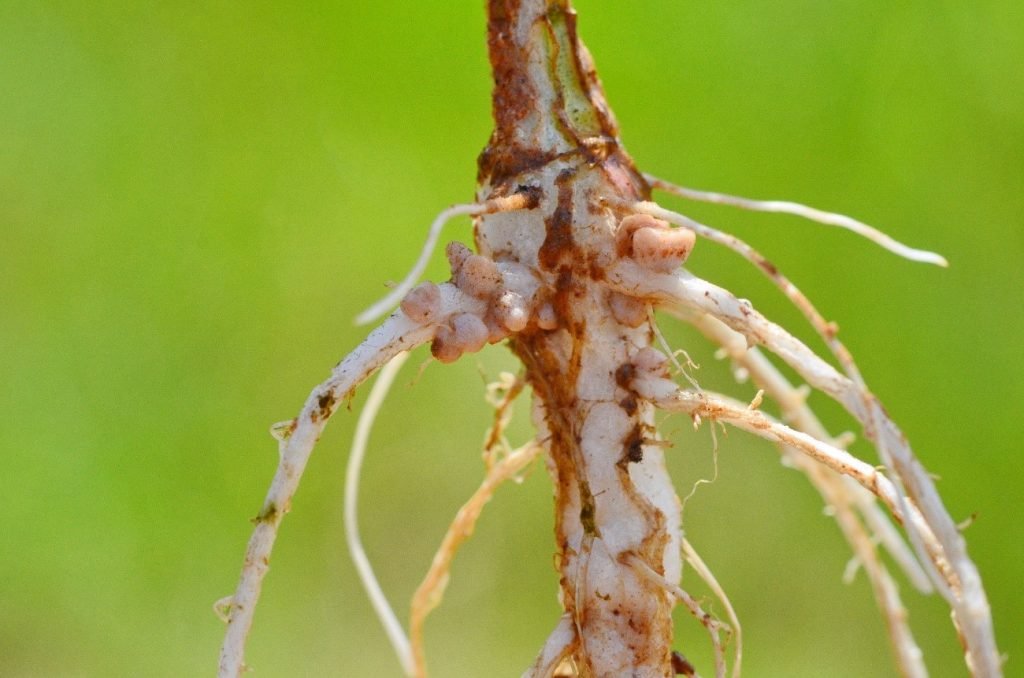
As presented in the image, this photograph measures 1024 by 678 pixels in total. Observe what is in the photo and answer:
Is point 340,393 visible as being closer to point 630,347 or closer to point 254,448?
point 630,347

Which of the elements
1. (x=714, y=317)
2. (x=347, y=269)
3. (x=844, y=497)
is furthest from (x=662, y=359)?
(x=347, y=269)

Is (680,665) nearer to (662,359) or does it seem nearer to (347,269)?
(662,359)

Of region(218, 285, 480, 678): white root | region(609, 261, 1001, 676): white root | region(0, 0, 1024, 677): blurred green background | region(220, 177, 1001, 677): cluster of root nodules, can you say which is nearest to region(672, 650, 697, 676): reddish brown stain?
region(220, 177, 1001, 677): cluster of root nodules

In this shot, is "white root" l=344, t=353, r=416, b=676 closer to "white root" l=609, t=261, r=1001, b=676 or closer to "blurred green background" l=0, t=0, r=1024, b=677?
"white root" l=609, t=261, r=1001, b=676

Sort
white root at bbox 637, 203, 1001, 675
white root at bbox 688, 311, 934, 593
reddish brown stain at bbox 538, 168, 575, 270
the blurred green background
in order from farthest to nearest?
1. the blurred green background
2. white root at bbox 688, 311, 934, 593
3. reddish brown stain at bbox 538, 168, 575, 270
4. white root at bbox 637, 203, 1001, 675

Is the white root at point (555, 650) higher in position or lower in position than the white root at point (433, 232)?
lower

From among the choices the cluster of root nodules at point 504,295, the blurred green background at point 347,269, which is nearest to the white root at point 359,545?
the cluster of root nodules at point 504,295

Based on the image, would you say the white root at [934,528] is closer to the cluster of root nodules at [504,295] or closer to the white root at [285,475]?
the cluster of root nodules at [504,295]
